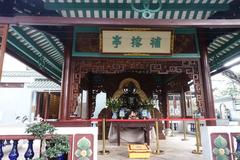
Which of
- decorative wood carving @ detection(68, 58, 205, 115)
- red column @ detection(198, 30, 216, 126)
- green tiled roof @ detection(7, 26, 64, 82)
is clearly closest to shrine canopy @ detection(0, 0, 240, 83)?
green tiled roof @ detection(7, 26, 64, 82)

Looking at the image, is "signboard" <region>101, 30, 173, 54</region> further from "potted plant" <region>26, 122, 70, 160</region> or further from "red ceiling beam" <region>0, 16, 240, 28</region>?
"potted plant" <region>26, 122, 70, 160</region>

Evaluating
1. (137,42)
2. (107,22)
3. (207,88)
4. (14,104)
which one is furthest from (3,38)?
(14,104)

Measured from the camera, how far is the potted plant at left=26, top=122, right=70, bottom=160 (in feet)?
8.25

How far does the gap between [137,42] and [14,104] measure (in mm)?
11059

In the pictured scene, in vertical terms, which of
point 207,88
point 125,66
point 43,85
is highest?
point 43,85

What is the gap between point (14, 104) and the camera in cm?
1232

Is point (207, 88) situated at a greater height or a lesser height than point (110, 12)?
lesser

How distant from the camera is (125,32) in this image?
407 cm

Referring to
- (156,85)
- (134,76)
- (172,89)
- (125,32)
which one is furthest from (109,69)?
(172,89)

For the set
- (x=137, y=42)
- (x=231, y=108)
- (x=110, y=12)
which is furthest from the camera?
(x=231, y=108)

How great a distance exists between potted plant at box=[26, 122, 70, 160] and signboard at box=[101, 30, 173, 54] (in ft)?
6.57

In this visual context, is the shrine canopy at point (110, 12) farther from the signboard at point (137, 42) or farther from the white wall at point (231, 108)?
the white wall at point (231, 108)

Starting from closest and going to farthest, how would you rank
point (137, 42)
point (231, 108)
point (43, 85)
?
point (137, 42)
point (43, 85)
point (231, 108)

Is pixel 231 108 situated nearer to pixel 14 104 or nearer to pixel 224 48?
pixel 224 48
